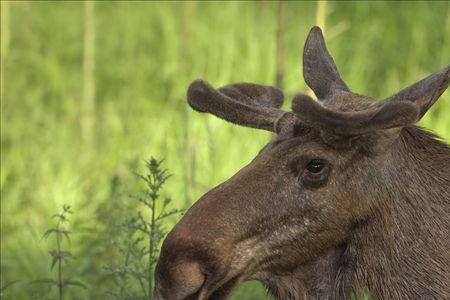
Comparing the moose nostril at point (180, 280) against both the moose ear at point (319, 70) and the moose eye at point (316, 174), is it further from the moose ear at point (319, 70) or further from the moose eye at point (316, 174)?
the moose ear at point (319, 70)

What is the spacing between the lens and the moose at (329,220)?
354 cm

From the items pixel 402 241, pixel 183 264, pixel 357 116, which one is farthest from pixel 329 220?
pixel 183 264

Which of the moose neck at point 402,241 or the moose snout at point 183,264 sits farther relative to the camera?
the moose neck at point 402,241

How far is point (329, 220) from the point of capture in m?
3.63

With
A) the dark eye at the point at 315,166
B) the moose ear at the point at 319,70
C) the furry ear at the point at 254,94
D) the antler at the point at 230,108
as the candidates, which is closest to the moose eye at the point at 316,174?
the dark eye at the point at 315,166

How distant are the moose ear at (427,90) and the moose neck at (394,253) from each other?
223mm

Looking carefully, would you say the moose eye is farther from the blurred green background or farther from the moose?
the blurred green background

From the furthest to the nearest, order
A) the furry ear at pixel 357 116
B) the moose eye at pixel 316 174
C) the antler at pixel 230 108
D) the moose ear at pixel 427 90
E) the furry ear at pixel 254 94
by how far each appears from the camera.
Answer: the furry ear at pixel 254 94 < the antler at pixel 230 108 < the moose eye at pixel 316 174 < the moose ear at pixel 427 90 < the furry ear at pixel 357 116

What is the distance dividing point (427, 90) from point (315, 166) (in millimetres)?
406

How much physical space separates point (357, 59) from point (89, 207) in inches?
103

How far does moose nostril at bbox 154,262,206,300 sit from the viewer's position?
346 cm

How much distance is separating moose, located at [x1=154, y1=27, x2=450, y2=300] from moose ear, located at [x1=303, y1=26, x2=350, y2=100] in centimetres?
26

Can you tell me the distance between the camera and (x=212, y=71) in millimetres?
8836

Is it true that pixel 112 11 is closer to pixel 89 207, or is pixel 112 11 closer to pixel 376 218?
pixel 89 207
